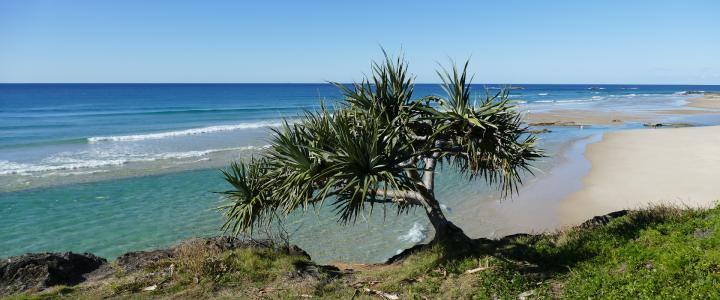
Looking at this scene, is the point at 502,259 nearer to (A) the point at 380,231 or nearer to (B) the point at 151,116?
(A) the point at 380,231

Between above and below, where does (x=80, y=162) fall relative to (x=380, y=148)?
below

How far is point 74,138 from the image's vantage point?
35.9 m

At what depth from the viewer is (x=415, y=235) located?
1311 centimetres

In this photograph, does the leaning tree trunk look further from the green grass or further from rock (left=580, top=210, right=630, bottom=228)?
rock (left=580, top=210, right=630, bottom=228)

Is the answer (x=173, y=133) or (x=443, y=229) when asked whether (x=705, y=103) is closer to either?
(x=173, y=133)

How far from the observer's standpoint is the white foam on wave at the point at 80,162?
23.5m

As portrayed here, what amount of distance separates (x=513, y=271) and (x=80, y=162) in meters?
24.4

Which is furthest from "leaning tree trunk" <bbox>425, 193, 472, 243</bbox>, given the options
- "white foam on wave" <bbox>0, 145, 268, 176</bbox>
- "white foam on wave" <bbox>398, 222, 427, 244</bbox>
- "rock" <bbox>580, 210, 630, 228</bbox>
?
"white foam on wave" <bbox>0, 145, 268, 176</bbox>

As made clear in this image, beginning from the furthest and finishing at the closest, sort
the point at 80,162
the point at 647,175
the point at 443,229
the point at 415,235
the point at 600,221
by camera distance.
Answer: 1. the point at 80,162
2. the point at 647,175
3. the point at 415,235
4. the point at 600,221
5. the point at 443,229

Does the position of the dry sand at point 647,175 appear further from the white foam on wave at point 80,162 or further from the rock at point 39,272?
the white foam on wave at point 80,162

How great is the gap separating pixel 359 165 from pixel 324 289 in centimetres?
194

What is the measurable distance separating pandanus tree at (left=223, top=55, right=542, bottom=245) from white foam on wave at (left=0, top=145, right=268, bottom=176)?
46.1ft

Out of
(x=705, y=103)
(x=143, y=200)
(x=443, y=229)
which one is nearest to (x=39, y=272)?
(x=443, y=229)

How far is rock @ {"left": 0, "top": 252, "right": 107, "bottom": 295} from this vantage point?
26.4 feet
